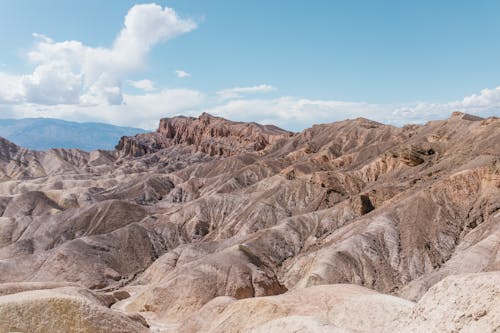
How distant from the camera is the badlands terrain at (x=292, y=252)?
28781mm

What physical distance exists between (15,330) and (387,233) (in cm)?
4829

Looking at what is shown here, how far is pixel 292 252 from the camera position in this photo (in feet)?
233

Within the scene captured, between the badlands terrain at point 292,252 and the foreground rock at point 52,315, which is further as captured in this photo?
the foreground rock at point 52,315

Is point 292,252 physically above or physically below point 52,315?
below

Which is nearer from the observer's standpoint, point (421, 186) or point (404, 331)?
point (404, 331)

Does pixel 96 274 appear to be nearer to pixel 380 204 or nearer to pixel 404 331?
pixel 380 204

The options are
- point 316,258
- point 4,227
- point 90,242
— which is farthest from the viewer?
point 4,227

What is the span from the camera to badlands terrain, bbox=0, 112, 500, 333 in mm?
28781

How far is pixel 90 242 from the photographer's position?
80000 mm

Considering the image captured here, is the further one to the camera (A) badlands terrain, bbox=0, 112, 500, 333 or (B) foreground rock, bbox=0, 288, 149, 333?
(B) foreground rock, bbox=0, 288, 149, 333

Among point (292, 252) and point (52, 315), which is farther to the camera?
point (292, 252)

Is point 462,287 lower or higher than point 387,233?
higher

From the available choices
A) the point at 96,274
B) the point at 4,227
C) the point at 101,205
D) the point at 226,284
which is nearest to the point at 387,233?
the point at 226,284

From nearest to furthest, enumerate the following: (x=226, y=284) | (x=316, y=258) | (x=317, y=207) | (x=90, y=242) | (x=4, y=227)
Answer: (x=226, y=284)
(x=316, y=258)
(x=90, y=242)
(x=317, y=207)
(x=4, y=227)
